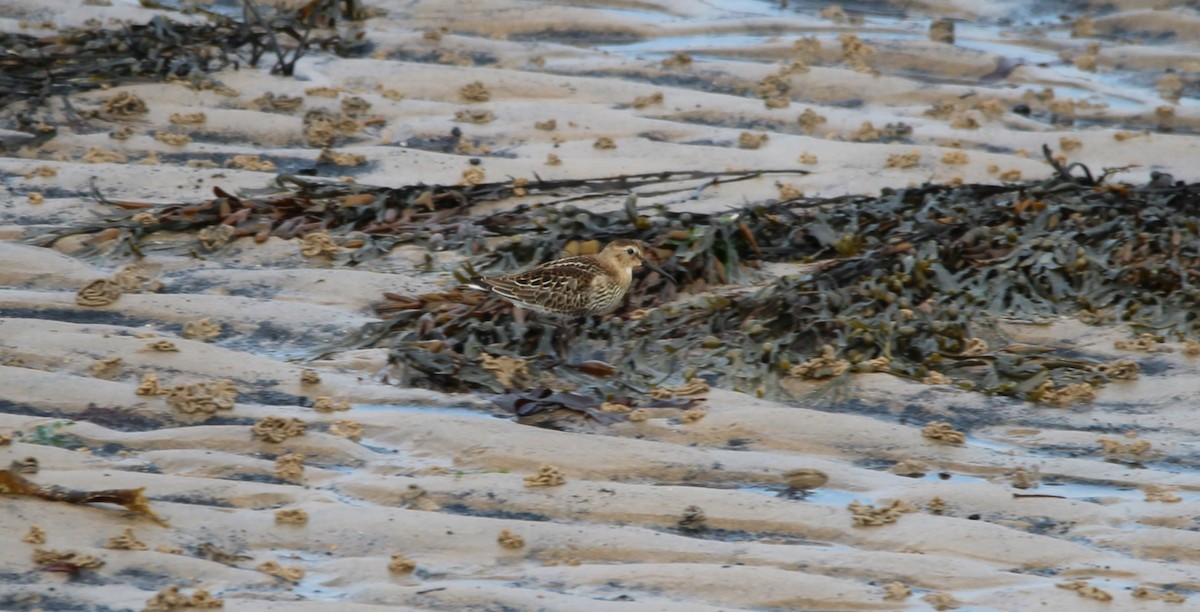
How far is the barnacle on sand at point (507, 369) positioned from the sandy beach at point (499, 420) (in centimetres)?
16

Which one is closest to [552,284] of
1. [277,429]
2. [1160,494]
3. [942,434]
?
[277,429]

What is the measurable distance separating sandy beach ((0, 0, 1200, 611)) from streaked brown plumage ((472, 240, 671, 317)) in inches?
13.6

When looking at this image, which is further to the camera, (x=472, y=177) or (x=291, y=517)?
(x=472, y=177)

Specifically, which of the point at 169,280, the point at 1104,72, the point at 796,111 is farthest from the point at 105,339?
the point at 1104,72

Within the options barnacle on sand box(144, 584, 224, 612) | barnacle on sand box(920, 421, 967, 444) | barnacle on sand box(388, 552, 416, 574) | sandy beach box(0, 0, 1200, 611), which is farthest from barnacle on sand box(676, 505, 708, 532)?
barnacle on sand box(144, 584, 224, 612)

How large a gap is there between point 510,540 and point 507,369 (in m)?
1.32

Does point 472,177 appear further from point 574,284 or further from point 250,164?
point 574,284

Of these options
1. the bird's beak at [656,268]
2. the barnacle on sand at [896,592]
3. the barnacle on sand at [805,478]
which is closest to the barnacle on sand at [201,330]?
the bird's beak at [656,268]

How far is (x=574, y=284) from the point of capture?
5.80 meters

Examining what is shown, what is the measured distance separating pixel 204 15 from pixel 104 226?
313 centimetres

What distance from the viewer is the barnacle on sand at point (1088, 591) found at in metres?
3.82

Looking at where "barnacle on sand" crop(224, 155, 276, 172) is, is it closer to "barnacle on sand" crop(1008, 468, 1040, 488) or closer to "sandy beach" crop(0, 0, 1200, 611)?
"sandy beach" crop(0, 0, 1200, 611)

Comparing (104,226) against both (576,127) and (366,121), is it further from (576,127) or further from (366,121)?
(576,127)

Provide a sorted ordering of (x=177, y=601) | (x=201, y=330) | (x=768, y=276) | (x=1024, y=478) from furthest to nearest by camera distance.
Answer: (x=768, y=276) < (x=201, y=330) < (x=1024, y=478) < (x=177, y=601)
